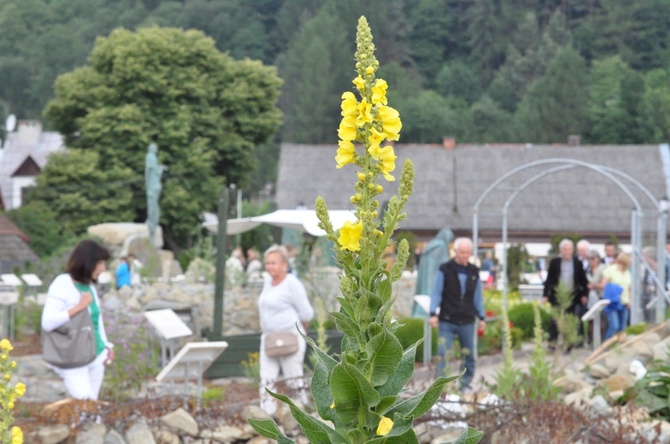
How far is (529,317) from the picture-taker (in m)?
21.7

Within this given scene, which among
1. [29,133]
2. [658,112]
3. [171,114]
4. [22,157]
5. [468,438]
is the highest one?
[658,112]

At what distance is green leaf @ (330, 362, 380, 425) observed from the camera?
3.30 meters

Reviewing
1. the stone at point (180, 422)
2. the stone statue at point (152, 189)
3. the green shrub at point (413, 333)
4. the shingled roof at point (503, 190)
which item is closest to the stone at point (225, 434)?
the stone at point (180, 422)

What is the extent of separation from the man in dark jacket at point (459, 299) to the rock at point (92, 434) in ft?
16.7

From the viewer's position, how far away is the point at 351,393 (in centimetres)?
335

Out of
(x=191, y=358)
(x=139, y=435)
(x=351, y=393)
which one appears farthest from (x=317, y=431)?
(x=191, y=358)

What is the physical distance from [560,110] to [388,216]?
90.5 metres

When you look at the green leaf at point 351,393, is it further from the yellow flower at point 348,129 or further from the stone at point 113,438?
the stone at point 113,438

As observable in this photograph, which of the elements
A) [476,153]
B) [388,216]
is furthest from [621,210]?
[388,216]

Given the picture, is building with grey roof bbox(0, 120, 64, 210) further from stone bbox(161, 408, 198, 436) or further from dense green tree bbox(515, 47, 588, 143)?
stone bbox(161, 408, 198, 436)

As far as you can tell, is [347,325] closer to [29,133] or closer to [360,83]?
[360,83]

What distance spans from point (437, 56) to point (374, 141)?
106m

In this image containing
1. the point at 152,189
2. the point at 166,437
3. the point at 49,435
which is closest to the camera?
the point at 49,435

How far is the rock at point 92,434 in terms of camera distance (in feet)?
26.8
